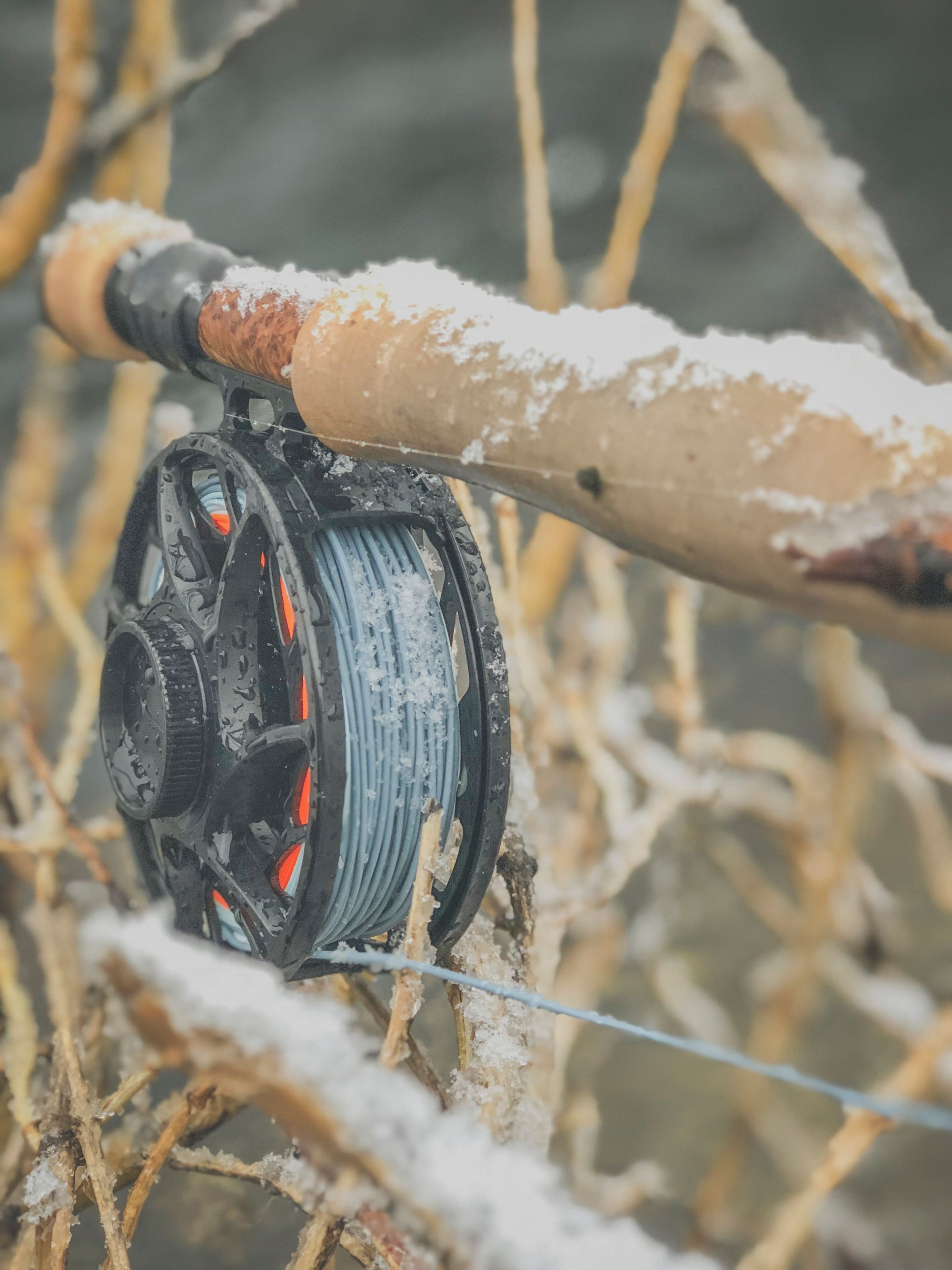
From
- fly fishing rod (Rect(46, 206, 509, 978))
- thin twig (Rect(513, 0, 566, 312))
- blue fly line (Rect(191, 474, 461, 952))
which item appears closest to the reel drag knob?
fly fishing rod (Rect(46, 206, 509, 978))

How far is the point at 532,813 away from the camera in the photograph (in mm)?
1277

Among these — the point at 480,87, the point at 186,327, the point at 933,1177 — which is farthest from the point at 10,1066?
the point at 933,1177

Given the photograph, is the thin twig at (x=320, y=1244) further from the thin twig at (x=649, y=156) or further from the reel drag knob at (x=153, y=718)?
the thin twig at (x=649, y=156)

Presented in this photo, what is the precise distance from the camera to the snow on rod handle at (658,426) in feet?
1.56

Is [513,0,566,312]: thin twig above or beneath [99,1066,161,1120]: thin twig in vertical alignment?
above

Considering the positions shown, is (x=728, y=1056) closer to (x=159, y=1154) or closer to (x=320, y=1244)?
(x=320, y=1244)

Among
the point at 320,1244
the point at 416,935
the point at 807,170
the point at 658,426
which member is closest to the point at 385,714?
the point at 416,935

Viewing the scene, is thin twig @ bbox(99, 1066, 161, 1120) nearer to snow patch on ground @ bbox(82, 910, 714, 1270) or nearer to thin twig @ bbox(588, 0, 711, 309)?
snow patch on ground @ bbox(82, 910, 714, 1270)

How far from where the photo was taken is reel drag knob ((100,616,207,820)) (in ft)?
3.32

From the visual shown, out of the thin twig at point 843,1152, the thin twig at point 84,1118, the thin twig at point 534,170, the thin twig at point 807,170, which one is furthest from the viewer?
the thin twig at point 534,170

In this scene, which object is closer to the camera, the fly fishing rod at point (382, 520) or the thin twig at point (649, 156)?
the fly fishing rod at point (382, 520)

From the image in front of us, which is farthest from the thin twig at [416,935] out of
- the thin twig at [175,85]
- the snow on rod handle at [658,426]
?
the thin twig at [175,85]

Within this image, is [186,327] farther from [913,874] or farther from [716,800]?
[913,874]

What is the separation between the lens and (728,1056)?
571 mm
